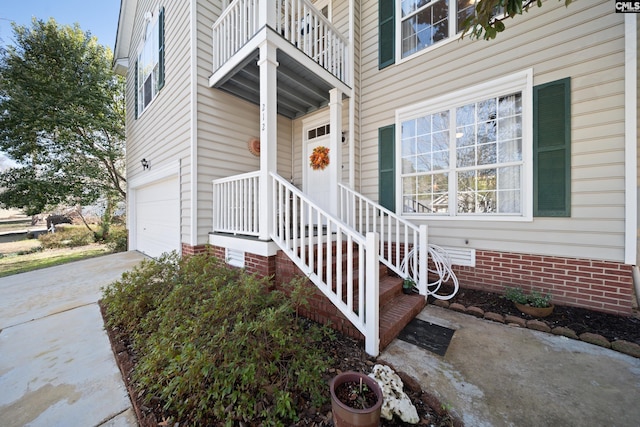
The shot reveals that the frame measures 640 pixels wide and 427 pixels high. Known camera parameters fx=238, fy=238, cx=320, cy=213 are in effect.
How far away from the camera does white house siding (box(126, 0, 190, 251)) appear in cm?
413

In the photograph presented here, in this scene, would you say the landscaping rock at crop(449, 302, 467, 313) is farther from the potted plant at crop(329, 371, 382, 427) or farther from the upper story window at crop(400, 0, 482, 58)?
the upper story window at crop(400, 0, 482, 58)

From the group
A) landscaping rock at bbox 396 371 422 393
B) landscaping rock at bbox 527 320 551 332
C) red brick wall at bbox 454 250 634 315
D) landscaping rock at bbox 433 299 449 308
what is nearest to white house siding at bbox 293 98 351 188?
landscaping rock at bbox 433 299 449 308

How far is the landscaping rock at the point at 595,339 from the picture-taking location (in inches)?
89.3

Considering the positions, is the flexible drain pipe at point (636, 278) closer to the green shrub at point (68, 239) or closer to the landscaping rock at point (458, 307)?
the landscaping rock at point (458, 307)

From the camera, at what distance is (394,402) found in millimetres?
1532

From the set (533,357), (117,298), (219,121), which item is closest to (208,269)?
(117,298)

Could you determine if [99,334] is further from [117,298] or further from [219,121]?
[219,121]

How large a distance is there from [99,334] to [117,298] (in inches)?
15.1

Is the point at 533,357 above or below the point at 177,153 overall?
below

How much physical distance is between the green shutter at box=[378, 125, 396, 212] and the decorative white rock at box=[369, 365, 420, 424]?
9.91 feet

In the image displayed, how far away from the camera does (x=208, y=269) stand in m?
2.62

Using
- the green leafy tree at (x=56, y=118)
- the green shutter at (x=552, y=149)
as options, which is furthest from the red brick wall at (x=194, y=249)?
the green leafy tree at (x=56, y=118)

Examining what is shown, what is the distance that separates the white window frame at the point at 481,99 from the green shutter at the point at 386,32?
106 cm

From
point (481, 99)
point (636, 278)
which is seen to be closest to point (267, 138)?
point (481, 99)
